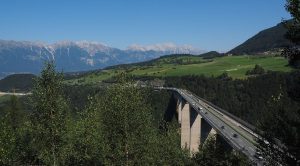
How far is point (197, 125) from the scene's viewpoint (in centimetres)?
12119

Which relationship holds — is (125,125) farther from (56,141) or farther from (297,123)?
(297,123)

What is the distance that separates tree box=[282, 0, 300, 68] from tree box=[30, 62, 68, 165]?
2845 centimetres

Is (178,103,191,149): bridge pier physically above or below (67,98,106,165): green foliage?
below

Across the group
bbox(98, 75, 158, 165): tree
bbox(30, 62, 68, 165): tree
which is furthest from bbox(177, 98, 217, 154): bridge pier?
bbox(98, 75, 158, 165): tree

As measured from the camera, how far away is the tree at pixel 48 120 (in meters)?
44.3

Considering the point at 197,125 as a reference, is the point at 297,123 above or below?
above

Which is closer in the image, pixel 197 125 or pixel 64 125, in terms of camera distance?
pixel 64 125

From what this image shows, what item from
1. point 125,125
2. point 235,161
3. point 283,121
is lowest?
point 235,161

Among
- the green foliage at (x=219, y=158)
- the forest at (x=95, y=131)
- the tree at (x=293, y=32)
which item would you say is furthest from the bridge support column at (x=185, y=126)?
the tree at (x=293, y=32)

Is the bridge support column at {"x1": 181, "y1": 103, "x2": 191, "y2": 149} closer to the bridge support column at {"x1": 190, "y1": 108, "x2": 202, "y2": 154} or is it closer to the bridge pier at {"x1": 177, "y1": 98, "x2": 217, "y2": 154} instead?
the bridge pier at {"x1": 177, "y1": 98, "x2": 217, "y2": 154}

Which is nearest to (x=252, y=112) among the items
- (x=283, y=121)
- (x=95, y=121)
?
(x=95, y=121)

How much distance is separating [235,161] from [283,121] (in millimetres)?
14985

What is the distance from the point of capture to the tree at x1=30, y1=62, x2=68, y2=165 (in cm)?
4431

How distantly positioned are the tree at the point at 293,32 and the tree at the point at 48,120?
1120 inches
